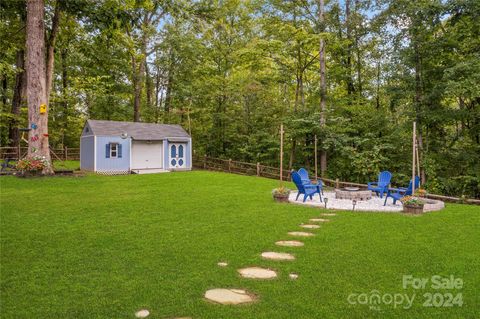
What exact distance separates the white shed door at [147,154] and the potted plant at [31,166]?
5357mm

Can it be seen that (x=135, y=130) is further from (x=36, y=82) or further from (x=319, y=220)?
(x=319, y=220)

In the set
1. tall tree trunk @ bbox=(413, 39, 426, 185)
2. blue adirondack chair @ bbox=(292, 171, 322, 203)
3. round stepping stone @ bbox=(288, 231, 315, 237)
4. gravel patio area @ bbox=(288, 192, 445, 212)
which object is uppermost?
tall tree trunk @ bbox=(413, 39, 426, 185)

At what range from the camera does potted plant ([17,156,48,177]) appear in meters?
12.8

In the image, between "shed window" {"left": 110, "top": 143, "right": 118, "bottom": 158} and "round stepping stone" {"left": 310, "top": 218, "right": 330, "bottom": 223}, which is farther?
"shed window" {"left": 110, "top": 143, "right": 118, "bottom": 158}

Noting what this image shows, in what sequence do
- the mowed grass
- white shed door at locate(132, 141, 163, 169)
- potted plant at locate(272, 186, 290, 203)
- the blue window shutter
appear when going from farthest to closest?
the blue window shutter < white shed door at locate(132, 141, 163, 169) < potted plant at locate(272, 186, 290, 203) < the mowed grass

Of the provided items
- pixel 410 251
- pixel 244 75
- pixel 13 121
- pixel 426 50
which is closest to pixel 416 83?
pixel 426 50

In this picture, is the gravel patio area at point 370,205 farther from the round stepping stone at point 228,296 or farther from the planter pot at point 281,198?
the round stepping stone at point 228,296

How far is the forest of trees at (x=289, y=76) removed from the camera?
14.0 meters

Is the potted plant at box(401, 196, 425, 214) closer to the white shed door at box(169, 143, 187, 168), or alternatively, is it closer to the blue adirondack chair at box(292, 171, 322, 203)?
the blue adirondack chair at box(292, 171, 322, 203)

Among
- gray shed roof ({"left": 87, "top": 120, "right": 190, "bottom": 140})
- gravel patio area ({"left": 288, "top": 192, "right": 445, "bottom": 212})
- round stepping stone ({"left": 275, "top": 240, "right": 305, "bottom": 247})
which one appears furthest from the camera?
gray shed roof ({"left": 87, "top": 120, "right": 190, "bottom": 140})

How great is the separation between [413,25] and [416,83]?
223cm

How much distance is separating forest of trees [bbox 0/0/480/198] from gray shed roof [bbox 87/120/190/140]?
2198mm

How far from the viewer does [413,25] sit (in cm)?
1386

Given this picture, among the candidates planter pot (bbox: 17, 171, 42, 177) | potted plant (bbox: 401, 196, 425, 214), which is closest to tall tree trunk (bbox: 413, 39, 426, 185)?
potted plant (bbox: 401, 196, 425, 214)
